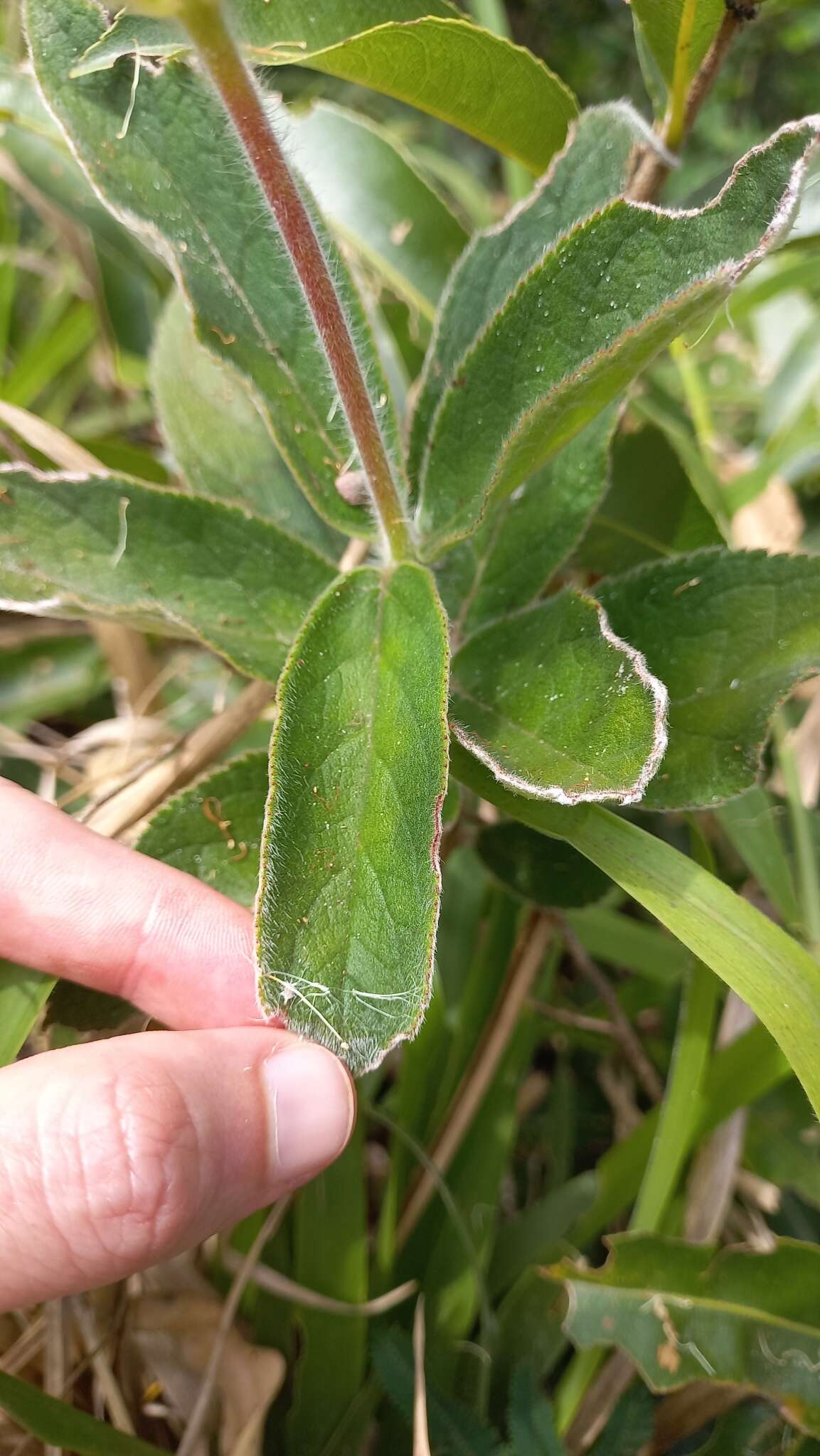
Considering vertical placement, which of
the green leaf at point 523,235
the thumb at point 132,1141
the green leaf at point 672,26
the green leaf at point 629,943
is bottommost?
the thumb at point 132,1141

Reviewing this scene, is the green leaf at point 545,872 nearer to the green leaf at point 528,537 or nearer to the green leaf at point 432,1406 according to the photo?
the green leaf at point 528,537

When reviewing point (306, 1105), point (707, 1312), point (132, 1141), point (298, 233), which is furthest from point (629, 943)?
point (298, 233)

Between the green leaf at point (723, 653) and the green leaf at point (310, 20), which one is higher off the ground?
the green leaf at point (310, 20)

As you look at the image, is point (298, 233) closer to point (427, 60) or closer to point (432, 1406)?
point (427, 60)

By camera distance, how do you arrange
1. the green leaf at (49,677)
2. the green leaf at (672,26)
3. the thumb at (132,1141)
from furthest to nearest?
the green leaf at (49,677), the green leaf at (672,26), the thumb at (132,1141)

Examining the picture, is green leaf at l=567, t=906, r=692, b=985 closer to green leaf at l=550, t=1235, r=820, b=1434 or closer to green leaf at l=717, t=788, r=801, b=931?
green leaf at l=717, t=788, r=801, b=931

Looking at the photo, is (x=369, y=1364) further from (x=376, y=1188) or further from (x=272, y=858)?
(x=272, y=858)

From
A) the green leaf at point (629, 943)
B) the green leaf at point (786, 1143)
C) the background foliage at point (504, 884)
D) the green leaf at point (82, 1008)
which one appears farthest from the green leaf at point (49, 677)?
the green leaf at point (786, 1143)
